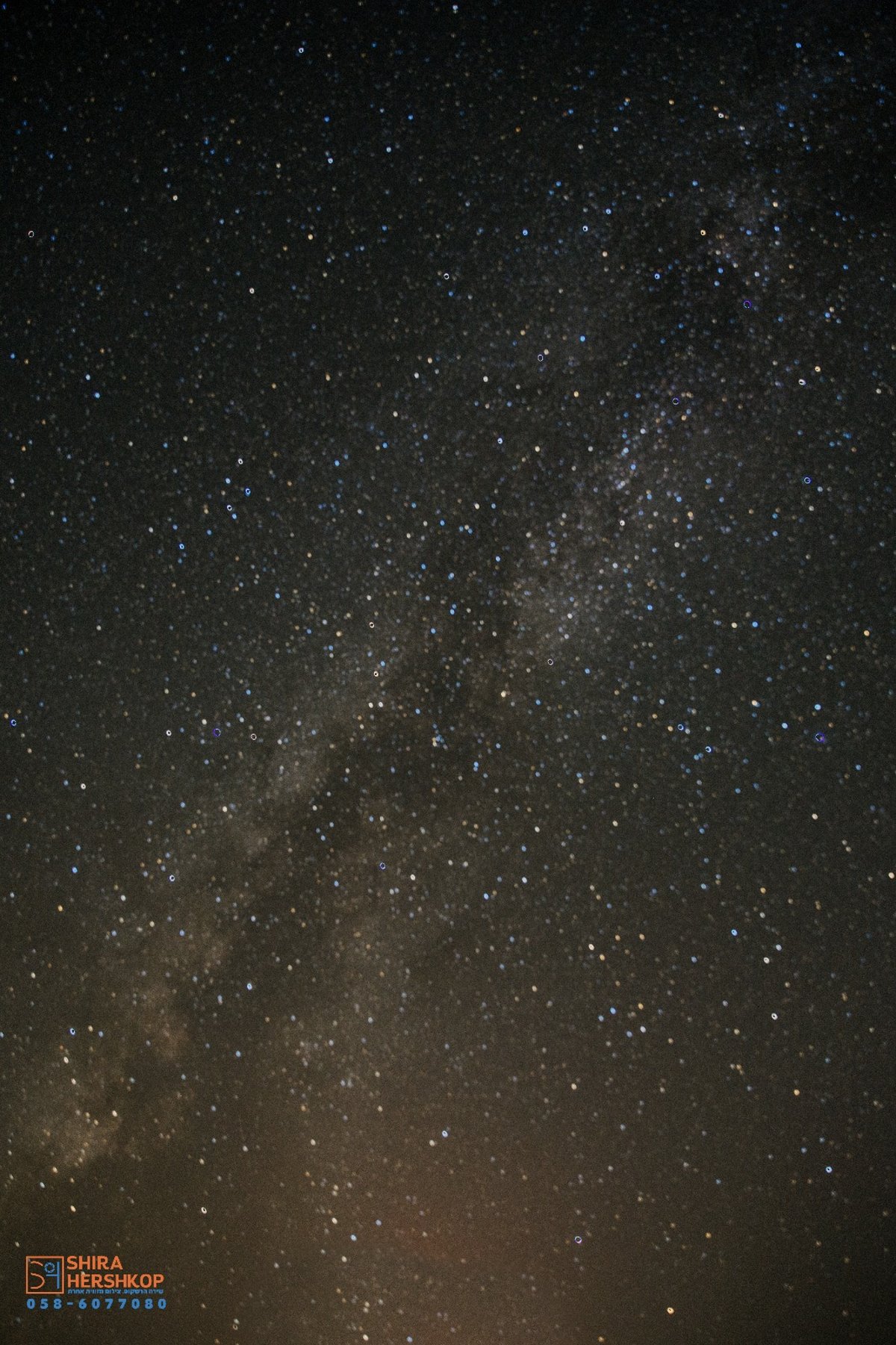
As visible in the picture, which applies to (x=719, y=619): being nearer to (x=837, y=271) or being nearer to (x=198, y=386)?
(x=837, y=271)

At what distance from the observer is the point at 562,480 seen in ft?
3.42

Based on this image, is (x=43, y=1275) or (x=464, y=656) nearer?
(x=464, y=656)

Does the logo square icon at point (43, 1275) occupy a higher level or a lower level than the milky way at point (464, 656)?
lower

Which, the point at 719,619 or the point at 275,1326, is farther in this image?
the point at 275,1326

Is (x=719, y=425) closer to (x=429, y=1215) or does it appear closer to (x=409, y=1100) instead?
(x=409, y=1100)

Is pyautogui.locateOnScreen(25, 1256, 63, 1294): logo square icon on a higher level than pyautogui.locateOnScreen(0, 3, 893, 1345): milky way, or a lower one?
lower

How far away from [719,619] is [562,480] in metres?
0.29

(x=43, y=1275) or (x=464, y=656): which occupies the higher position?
A: (x=464, y=656)

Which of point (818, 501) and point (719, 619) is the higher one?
point (818, 501)

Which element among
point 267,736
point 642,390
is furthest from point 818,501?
point 267,736

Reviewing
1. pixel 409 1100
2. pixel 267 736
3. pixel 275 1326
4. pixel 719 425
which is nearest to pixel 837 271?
pixel 719 425

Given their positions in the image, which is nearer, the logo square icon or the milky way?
the milky way

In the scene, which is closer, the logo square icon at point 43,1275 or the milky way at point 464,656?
the milky way at point 464,656

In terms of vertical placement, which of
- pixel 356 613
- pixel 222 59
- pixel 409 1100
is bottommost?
pixel 409 1100
